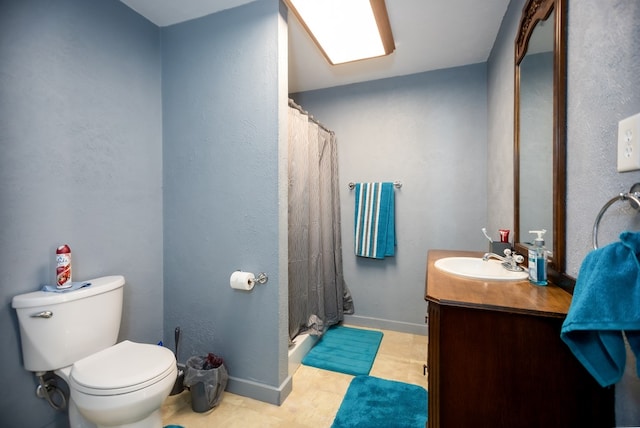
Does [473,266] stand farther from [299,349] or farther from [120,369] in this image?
[120,369]

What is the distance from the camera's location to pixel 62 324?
3.93ft

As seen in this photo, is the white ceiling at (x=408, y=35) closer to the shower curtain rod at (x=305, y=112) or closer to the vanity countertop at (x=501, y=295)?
the shower curtain rod at (x=305, y=112)

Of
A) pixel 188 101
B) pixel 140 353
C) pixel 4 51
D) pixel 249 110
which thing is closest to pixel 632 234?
pixel 249 110

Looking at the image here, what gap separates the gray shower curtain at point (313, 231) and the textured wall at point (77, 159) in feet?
3.03

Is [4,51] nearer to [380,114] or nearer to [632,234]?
[632,234]

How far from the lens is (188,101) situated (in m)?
1.76

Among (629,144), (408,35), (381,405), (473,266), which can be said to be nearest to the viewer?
(629,144)

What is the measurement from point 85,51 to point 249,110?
91 cm

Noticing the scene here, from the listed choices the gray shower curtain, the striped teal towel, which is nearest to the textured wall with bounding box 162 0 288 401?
the gray shower curtain

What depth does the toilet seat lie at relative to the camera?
1045 millimetres

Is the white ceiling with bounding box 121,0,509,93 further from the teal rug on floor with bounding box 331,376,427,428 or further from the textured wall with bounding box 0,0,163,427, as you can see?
the teal rug on floor with bounding box 331,376,427,428

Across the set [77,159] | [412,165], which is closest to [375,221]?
[412,165]

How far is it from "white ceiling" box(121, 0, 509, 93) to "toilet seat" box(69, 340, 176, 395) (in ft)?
6.51

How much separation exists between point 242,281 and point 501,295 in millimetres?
1236
